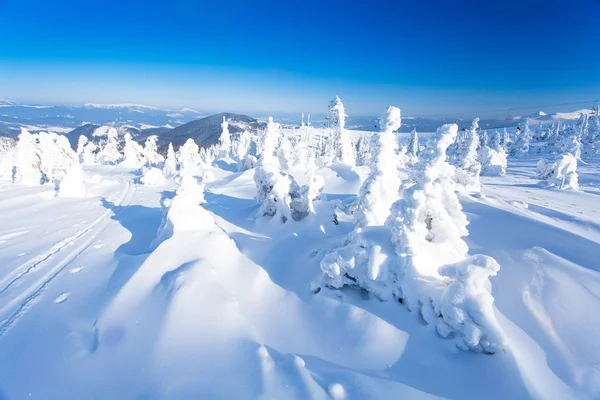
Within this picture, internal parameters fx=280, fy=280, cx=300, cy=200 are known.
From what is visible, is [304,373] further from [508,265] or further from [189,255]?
[508,265]

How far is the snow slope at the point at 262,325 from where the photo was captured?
20.3 feet

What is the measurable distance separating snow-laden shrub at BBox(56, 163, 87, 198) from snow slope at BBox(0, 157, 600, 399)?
47.3 feet

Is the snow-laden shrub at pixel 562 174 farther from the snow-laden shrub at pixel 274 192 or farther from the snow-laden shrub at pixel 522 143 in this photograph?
the snow-laden shrub at pixel 522 143

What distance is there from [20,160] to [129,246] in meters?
31.0

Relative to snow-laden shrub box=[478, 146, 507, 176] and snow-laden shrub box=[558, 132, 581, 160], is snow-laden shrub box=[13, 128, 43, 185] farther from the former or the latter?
snow-laden shrub box=[558, 132, 581, 160]

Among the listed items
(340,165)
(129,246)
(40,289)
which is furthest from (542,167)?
(40,289)

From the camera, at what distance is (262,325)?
28.1 ft

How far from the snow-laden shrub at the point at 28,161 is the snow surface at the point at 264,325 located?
25.9 meters

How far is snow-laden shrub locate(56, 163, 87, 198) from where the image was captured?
86.8 ft

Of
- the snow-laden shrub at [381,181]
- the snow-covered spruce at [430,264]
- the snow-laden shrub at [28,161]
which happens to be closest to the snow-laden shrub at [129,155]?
the snow-laden shrub at [28,161]

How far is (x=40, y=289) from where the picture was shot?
10.5 m

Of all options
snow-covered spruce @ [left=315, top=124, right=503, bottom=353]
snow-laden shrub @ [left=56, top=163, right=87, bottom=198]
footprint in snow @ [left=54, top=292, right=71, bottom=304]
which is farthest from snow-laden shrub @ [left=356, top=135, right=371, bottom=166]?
footprint in snow @ [left=54, top=292, right=71, bottom=304]

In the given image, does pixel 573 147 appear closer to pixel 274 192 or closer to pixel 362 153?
pixel 362 153

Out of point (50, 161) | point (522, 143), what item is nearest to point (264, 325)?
point (50, 161)
